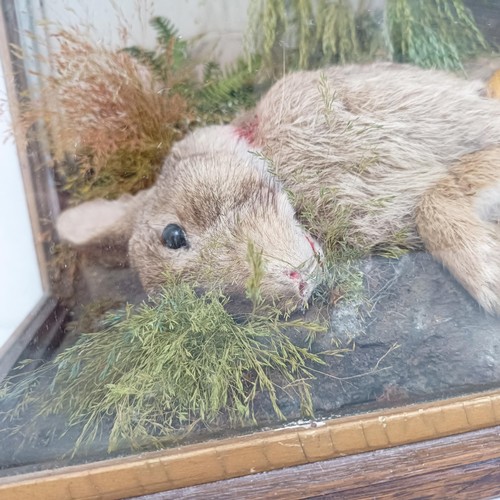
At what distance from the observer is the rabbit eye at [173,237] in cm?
156

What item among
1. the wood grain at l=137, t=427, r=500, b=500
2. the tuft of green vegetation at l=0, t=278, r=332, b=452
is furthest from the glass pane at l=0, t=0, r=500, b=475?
the wood grain at l=137, t=427, r=500, b=500

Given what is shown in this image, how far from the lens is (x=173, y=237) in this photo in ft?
5.16

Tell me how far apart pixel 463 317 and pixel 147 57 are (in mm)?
1203

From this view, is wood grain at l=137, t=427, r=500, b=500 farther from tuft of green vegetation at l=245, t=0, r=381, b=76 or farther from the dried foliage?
tuft of green vegetation at l=245, t=0, r=381, b=76

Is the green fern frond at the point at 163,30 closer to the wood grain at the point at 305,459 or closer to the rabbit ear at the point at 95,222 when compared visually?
the rabbit ear at the point at 95,222

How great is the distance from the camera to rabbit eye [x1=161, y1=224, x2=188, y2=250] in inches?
61.3

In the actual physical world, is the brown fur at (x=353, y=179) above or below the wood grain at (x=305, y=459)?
above

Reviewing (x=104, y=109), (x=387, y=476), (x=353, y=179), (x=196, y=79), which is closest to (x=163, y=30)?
(x=196, y=79)

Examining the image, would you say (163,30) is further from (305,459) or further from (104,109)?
(305,459)

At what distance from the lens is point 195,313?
4.62 ft

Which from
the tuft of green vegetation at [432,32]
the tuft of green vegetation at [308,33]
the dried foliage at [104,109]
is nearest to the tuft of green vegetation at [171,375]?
the dried foliage at [104,109]

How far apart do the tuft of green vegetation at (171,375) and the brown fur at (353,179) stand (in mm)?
113

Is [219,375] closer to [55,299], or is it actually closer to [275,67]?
[55,299]

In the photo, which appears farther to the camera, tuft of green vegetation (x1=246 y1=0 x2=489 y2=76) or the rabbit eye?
tuft of green vegetation (x1=246 y1=0 x2=489 y2=76)
